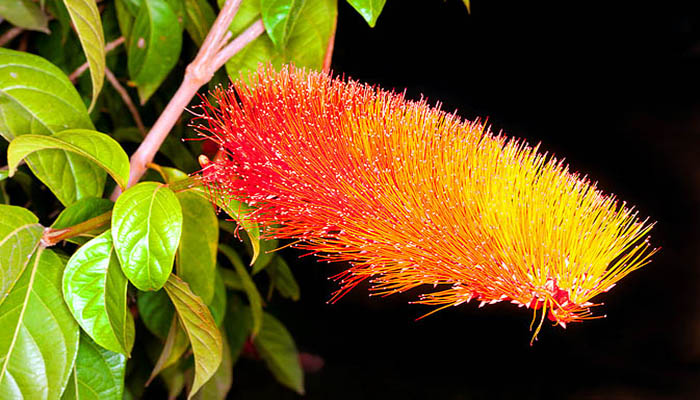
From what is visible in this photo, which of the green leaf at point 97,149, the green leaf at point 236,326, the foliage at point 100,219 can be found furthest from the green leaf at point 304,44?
the green leaf at point 236,326

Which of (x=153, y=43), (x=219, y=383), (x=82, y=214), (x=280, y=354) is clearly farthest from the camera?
Result: (x=280, y=354)

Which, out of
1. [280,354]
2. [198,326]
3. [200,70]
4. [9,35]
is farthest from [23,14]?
[280,354]

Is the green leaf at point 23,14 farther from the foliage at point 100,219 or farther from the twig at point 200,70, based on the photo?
the twig at point 200,70

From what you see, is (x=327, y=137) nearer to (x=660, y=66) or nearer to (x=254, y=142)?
(x=254, y=142)

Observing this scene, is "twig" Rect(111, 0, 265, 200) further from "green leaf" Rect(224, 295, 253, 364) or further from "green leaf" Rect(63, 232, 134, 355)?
"green leaf" Rect(224, 295, 253, 364)

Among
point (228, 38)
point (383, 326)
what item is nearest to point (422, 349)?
point (383, 326)

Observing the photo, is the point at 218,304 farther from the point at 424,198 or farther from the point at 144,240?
the point at 424,198
